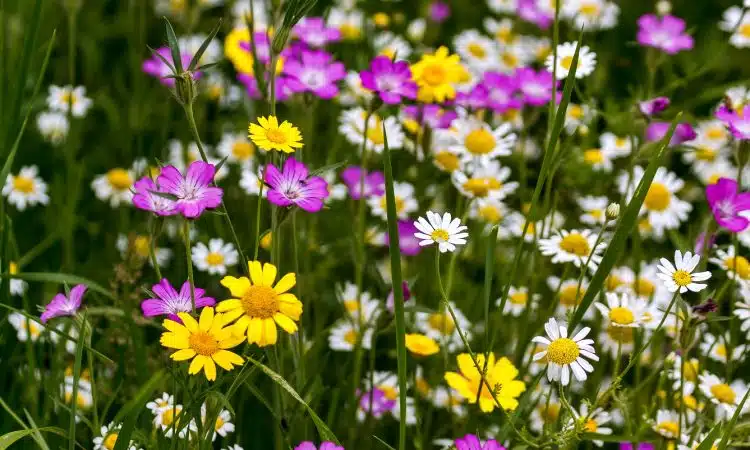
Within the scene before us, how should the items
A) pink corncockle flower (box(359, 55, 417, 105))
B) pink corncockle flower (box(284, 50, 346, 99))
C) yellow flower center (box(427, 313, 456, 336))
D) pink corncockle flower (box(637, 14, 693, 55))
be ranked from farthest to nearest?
1. pink corncockle flower (box(637, 14, 693, 55))
2. yellow flower center (box(427, 313, 456, 336))
3. pink corncockle flower (box(284, 50, 346, 99))
4. pink corncockle flower (box(359, 55, 417, 105))

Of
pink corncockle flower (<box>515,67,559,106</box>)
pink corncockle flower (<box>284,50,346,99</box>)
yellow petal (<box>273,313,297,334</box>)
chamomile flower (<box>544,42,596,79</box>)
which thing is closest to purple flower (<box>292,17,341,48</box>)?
pink corncockle flower (<box>284,50,346,99</box>)

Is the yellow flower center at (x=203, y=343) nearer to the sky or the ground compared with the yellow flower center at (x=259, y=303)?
nearer to the ground

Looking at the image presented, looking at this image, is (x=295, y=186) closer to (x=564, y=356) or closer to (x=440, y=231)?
(x=440, y=231)

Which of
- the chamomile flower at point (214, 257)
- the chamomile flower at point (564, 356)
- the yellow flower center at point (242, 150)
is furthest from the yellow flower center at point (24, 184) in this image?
the chamomile flower at point (564, 356)

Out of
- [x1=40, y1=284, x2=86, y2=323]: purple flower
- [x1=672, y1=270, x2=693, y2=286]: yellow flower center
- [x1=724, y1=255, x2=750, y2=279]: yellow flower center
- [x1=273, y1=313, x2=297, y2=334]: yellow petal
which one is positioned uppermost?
[x1=724, y1=255, x2=750, y2=279]: yellow flower center

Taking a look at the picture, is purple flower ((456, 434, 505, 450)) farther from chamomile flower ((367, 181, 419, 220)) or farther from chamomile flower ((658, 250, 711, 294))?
chamomile flower ((367, 181, 419, 220))

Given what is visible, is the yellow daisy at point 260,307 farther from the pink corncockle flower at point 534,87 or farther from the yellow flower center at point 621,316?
the pink corncockle flower at point 534,87
